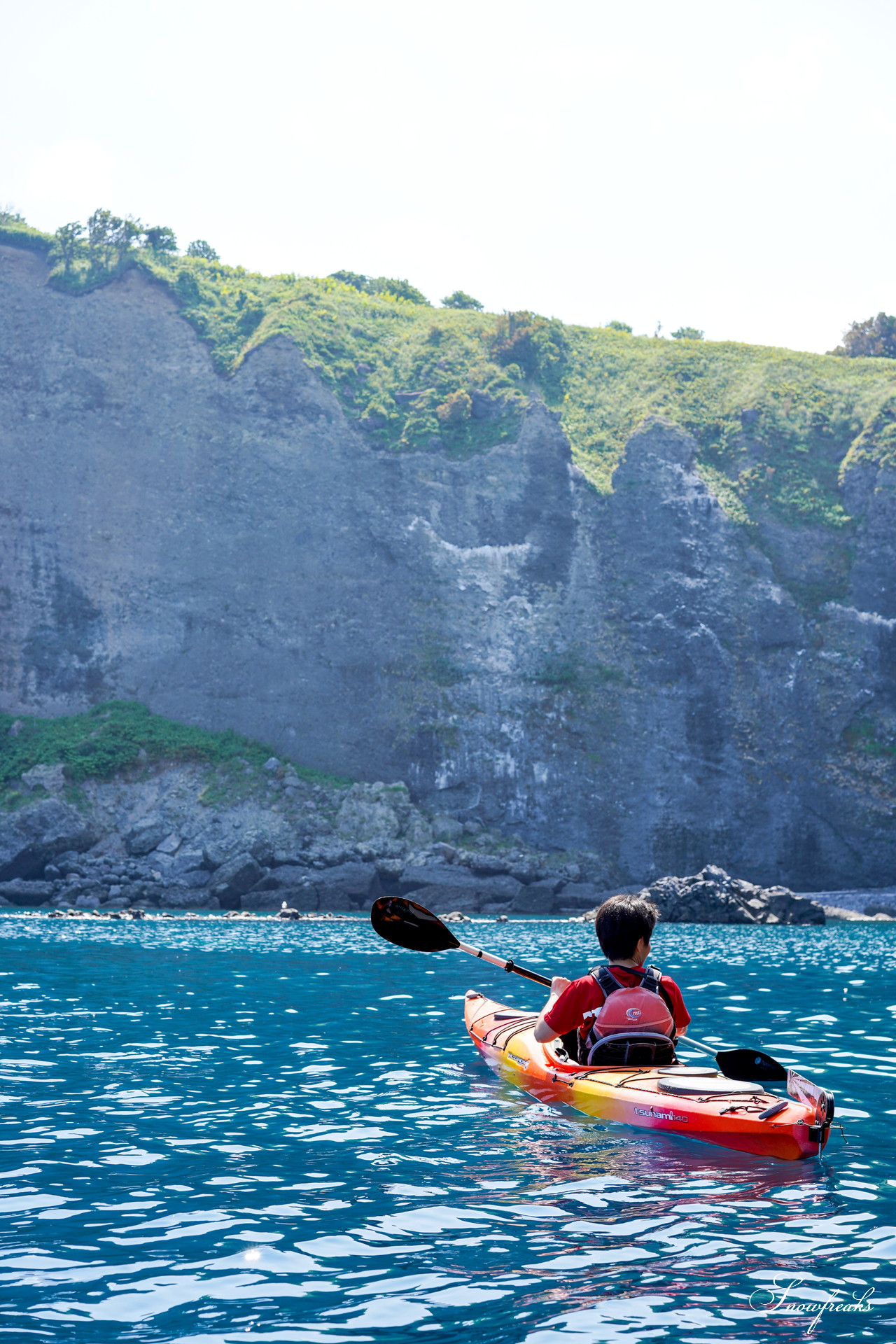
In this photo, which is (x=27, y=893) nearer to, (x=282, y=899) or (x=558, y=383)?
(x=282, y=899)

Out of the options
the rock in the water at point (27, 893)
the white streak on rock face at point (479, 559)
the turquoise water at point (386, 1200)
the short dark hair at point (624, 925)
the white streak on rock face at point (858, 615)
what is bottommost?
the rock in the water at point (27, 893)

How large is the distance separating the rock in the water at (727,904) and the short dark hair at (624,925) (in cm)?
3027

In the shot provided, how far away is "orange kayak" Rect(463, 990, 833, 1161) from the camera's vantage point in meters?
6.80

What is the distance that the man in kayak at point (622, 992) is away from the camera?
24.4 ft

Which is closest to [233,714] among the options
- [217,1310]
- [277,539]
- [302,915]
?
[277,539]

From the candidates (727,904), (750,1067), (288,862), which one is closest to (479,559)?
(288,862)

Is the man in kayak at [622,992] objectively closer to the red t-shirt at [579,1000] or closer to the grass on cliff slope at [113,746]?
the red t-shirt at [579,1000]

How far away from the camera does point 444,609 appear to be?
51469 mm

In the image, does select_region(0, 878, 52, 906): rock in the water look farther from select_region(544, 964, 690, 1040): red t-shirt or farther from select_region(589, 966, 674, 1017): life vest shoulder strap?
select_region(589, 966, 674, 1017): life vest shoulder strap

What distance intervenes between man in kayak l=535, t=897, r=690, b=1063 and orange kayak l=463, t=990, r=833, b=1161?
321mm

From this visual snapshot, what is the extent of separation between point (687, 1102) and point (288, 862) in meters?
34.6

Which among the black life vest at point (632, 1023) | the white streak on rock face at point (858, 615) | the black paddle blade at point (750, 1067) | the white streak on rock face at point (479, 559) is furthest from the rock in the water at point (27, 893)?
the white streak on rock face at point (858, 615)

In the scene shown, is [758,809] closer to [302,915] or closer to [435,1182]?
[302,915]

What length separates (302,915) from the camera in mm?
36594
